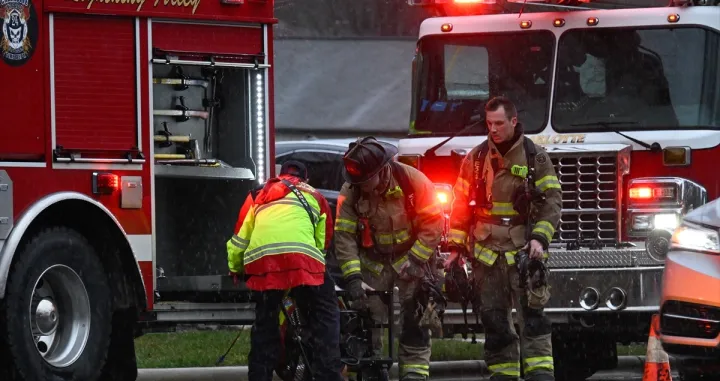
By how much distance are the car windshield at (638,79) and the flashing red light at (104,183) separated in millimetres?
3014

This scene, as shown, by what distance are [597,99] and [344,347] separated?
267 centimetres

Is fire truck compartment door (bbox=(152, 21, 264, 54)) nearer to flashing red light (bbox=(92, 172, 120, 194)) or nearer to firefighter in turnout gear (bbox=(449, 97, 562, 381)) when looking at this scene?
flashing red light (bbox=(92, 172, 120, 194))

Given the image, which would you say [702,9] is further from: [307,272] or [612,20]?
[307,272]

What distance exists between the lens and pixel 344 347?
29.2 feet

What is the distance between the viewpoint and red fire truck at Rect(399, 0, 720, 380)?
384 inches

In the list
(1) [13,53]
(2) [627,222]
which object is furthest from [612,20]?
(1) [13,53]

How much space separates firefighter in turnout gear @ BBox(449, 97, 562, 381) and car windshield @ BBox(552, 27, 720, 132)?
1.51 meters

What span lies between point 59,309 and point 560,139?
3427 mm

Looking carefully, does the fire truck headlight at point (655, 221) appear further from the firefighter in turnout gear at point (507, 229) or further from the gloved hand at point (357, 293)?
the gloved hand at point (357, 293)

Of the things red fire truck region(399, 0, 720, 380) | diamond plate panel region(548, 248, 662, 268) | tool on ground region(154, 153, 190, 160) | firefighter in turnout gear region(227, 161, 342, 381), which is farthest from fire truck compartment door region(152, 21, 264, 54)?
diamond plate panel region(548, 248, 662, 268)

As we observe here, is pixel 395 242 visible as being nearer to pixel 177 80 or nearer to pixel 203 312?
pixel 203 312

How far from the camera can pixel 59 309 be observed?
9133mm

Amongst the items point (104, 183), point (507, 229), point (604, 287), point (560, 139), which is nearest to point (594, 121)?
point (560, 139)

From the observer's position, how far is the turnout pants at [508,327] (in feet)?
28.8
